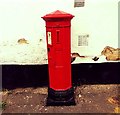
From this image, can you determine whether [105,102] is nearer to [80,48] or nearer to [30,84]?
[80,48]

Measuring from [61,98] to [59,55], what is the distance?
30.5 inches

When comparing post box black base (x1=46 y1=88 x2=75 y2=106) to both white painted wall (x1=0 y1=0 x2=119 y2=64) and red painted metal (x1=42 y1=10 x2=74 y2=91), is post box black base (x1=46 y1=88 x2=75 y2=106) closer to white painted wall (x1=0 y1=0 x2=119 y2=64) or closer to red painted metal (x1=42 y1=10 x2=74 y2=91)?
red painted metal (x1=42 y1=10 x2=74 y2=91)

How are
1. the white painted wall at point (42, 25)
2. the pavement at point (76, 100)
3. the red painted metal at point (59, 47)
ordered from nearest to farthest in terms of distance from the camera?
the red painted metal at point (59, 47)
the pavement at point (76, 100)
the white painted wall at point (42, 25)

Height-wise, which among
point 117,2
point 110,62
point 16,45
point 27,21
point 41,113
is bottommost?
point 41,113

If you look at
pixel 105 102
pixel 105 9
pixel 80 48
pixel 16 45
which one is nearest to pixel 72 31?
pixel 80 48

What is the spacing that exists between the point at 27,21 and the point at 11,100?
1.51 meters

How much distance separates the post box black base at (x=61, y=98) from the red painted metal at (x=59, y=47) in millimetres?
72

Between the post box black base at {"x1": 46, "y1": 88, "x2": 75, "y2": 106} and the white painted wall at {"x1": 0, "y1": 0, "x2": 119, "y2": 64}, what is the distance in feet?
2.64

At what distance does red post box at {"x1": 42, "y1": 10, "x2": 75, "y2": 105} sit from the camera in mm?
4777

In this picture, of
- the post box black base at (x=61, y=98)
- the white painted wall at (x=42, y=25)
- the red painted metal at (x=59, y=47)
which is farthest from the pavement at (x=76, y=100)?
the white painted wall at (x=42, y=25)

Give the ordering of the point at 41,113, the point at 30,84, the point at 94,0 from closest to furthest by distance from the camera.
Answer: the point at 41,113, the point at 94,0, the point at 30,84

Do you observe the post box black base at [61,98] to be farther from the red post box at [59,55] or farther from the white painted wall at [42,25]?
the white painted wall at [42,25]

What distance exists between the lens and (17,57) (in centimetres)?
562

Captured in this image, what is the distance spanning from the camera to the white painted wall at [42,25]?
211 inches
